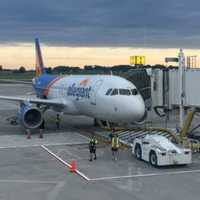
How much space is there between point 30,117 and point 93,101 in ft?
17.7

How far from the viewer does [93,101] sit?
105 feet

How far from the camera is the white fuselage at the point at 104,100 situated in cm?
2930

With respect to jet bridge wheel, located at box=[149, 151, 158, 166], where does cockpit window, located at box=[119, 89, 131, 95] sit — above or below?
above

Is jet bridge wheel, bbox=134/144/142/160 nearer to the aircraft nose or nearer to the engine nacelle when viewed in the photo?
the aircraft nose

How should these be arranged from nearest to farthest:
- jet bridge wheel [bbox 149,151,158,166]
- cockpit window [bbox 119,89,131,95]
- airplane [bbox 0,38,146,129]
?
jet bridge wheel [bbox 149,151,158,166] < airplane [bbox 0,38,146,129] < cockpit window [bbox 119,89,131,95]

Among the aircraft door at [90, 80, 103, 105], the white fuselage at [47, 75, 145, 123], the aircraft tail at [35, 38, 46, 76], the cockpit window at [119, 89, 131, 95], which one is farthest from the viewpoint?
the aircraft tail at [35, 38, 46, 76]

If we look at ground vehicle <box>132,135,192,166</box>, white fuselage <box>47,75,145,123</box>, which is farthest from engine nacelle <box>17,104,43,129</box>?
ground vehicle <box>132,135,192,166</box>

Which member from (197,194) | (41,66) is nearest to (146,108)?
(197,194)

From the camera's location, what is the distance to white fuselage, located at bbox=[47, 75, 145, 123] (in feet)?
96.1

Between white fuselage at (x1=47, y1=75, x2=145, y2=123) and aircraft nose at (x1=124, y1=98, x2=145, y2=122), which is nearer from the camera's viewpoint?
aircraft nose at (x1=124, y1=98, x2=145, y2=122)

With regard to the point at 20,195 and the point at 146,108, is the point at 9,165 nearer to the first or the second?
the point at 20,195

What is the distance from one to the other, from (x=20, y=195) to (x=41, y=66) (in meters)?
37.6

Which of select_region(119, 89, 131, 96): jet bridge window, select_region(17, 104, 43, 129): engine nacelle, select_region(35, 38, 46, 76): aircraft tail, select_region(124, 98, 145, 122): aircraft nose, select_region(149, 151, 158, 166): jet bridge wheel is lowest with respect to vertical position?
select_region(149, 151, 158, 166): jet bridge wheel

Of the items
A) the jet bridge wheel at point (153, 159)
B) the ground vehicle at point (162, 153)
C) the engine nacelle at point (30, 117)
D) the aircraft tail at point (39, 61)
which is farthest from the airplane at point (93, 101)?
the aircraft tail at point (39, 61)
